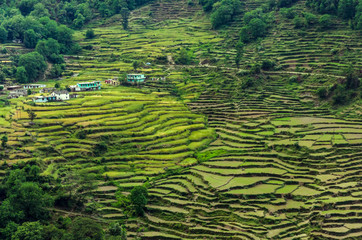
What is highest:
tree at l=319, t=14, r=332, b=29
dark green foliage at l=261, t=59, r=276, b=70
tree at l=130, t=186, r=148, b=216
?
tree at l=319, t=14, r=332, b=29

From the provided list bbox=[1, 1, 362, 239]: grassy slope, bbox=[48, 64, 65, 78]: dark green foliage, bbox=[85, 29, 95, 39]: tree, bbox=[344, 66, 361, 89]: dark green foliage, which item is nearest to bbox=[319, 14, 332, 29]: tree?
bbox=[1, 1, 362, 239]: grassy slope

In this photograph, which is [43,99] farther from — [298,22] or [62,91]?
[298,22]

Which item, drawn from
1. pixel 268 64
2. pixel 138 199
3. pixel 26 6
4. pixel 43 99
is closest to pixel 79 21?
pixel 26 6

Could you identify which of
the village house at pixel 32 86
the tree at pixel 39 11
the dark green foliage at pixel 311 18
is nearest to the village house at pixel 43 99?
the village house at pixel 32 86

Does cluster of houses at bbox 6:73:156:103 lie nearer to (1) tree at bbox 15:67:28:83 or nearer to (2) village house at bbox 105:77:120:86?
(2) village house at bbox 105:77:120:86

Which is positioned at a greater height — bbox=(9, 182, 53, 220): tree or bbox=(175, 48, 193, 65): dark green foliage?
bbox=(175, 48, 193, 65): dark green foliage

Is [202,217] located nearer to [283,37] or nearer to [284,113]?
[284,113]
